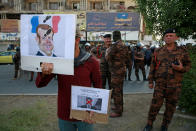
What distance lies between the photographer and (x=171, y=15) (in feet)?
16.5

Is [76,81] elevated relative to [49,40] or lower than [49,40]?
lower

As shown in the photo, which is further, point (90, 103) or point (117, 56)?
point (117, 56)

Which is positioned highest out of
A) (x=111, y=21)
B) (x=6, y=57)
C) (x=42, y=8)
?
(x=42, y=8)

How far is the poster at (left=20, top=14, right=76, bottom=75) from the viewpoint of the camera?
1506 millimetres

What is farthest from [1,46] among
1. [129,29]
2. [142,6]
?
[142,6]

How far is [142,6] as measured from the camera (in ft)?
19.3

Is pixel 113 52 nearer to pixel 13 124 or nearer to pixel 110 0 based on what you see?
pixel 13 124

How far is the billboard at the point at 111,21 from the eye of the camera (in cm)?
2528

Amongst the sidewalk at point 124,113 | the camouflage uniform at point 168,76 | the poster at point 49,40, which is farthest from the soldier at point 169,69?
the poster at point 49,40

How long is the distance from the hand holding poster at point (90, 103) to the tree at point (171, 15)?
4.13 metres

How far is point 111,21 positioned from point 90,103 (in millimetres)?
24485

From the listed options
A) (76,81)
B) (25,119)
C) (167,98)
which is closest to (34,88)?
(25,119)

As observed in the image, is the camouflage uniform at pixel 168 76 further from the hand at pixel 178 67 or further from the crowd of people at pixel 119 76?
the hand at pixel 178 67

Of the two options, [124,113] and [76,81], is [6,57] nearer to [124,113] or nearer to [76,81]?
[124,113]
